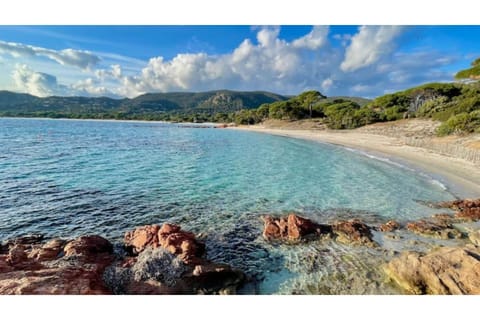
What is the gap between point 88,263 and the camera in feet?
23.6

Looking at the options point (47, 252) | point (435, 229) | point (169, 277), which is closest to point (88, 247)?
point (47, 252)

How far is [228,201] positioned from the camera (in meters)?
13.8

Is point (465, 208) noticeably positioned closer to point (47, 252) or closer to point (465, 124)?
point (47, 252)

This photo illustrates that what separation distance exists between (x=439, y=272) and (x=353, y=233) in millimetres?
3290

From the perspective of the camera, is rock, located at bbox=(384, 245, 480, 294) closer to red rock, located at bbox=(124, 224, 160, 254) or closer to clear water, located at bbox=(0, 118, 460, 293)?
clear water, located at bbox=(0, 118, 460, 293)

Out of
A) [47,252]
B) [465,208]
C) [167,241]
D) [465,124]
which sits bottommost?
[465,208]

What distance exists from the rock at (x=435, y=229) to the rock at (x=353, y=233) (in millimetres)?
1778

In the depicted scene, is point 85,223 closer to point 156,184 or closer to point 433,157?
point 156,184

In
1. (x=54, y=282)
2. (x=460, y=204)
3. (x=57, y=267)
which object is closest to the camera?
(x=54, y=282)

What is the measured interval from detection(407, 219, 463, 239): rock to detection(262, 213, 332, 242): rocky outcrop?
3.35 m

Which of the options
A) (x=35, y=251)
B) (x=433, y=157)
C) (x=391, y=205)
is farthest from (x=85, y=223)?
(x=433, y=157)

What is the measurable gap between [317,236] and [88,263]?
7.22m

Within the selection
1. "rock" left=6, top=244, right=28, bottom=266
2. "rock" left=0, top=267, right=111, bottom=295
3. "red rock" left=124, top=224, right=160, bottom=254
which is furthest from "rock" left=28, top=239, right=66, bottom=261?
"red rock" left=124, top=224, right=160, bottom=254

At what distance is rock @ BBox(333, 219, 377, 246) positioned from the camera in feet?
30.4
